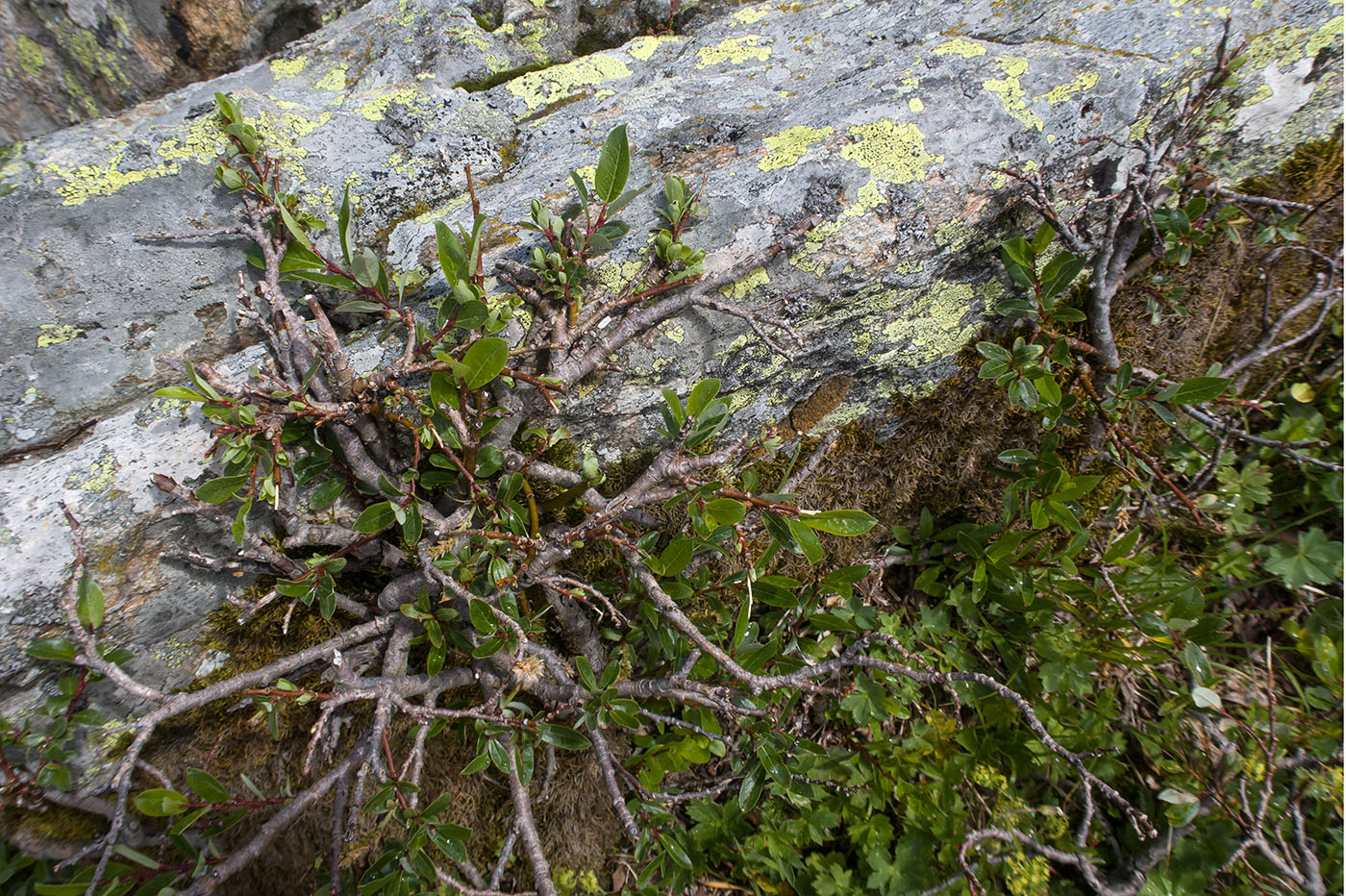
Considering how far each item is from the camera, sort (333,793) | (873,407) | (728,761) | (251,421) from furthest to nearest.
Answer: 1. (728,761)
2. (873,407)
3. (333,793)
4. (251,421)

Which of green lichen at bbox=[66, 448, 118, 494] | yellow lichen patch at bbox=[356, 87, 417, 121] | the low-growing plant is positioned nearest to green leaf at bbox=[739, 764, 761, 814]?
the low-growing plant

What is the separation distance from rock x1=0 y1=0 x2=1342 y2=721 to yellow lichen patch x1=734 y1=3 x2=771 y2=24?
1.86ft

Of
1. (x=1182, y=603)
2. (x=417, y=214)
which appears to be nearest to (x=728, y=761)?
(x=1182, y=603)

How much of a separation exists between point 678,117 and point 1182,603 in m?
2.74

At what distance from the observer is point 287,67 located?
263 cm

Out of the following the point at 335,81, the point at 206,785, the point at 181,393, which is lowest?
the point at 206,785

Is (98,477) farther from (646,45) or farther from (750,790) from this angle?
(646,45)

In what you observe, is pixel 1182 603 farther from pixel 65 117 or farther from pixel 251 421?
pixel 65 117

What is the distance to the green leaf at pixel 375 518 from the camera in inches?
75.7

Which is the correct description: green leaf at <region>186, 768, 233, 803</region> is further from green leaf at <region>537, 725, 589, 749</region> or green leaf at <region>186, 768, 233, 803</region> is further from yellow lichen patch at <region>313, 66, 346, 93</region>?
yellow lichen patch at <region>313, 66, 346, 93</region>

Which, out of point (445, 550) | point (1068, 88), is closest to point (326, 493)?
point (445, 550)

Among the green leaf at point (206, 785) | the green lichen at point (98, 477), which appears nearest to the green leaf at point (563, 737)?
the green leaf at point (206, 785)

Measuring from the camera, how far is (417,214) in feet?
7.76

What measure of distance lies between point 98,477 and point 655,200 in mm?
2058
